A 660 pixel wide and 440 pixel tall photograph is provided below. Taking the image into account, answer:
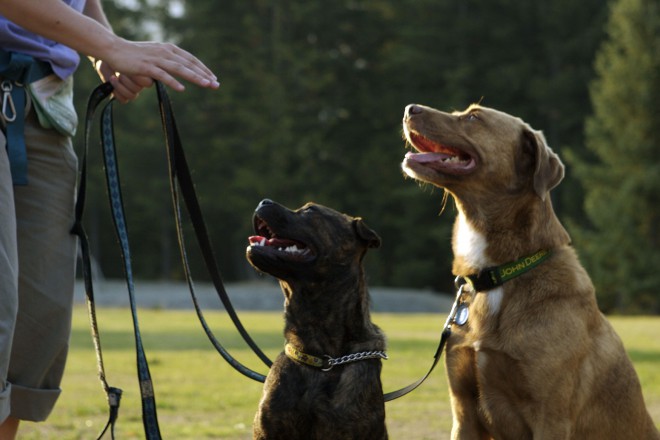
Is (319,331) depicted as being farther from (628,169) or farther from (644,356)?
(628,169)

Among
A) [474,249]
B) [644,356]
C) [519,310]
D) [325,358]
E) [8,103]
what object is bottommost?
[644,356]

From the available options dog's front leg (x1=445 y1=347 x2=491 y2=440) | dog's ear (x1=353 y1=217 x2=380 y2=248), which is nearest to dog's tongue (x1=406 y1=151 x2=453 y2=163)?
dog's ear (x1=353 y1=217 x2=380 y2=248)

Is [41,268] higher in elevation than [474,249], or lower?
lower

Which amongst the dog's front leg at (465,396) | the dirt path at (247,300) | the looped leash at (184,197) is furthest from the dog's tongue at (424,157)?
the dirt path at (247,300)

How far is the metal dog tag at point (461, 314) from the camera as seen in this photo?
4.74m

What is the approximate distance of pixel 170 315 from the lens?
942 inches

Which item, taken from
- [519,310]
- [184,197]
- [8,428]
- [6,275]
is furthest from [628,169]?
[6,275]

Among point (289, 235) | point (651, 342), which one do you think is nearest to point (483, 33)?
point (651, 342)

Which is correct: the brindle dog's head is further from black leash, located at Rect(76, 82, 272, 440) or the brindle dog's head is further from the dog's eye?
black leash, located at Rect(76, 82, 272, 440)

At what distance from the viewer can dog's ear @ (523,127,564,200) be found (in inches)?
185

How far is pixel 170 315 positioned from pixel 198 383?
13.5 metres

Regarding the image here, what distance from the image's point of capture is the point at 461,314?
4.80 meters

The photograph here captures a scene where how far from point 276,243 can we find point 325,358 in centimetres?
64

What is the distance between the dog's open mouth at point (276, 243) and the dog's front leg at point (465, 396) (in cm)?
86
